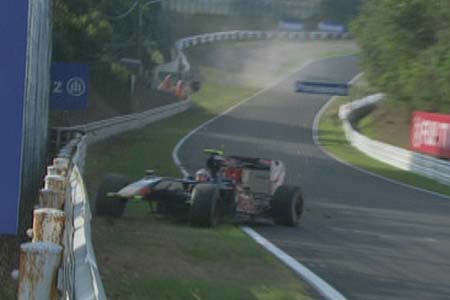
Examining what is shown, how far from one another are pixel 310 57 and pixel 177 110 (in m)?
41.9

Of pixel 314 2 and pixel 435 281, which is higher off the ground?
pixel 314 2

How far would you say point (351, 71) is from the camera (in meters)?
87.2

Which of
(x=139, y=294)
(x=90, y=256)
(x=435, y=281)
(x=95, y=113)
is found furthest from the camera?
(x=95, y=113)

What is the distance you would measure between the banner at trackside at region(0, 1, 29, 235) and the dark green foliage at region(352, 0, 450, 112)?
37.2 m

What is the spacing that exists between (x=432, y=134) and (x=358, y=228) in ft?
67.5

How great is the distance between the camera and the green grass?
96.2ft

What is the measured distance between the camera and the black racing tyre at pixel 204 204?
1388 cm

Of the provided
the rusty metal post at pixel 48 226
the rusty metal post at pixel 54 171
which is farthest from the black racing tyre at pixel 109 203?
the rusty metal post at pixel 48 226

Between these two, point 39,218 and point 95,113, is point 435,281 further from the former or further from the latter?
point 95,113

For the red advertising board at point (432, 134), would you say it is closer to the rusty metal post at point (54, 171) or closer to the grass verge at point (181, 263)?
the grass verge at point (181, 263)

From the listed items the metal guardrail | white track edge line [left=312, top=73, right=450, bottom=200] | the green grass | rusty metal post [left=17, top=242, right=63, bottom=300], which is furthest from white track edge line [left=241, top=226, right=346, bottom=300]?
the metal guardrail

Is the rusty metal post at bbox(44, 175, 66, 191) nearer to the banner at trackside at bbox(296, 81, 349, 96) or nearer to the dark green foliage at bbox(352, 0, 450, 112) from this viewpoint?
the dark green foliage at bbox(352, 0, 450, 112)

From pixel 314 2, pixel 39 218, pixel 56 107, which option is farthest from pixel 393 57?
pixel 314 2

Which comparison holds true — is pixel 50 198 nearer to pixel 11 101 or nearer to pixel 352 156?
pixel 11 101
